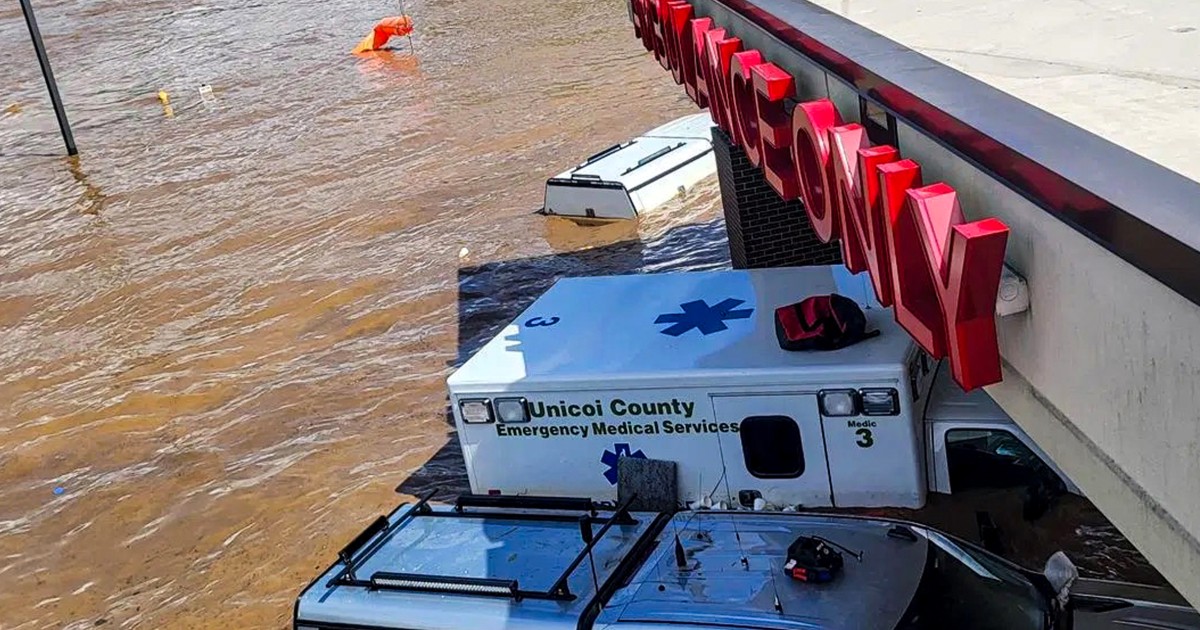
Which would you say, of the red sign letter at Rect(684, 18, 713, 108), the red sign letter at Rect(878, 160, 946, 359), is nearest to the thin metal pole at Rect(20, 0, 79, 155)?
the red sign letter at Rect(684, 18, 713, 108)

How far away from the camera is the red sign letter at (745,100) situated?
9219 mm

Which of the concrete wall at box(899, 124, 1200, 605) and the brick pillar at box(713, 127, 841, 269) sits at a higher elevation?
the concrete wall at box(899, 124, 1200, 605)

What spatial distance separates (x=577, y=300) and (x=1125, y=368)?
26.8ft

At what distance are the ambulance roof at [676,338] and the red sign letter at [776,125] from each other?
1.72m

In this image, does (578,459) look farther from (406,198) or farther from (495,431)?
(406,198)

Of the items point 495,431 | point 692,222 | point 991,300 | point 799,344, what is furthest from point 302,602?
point 692,222

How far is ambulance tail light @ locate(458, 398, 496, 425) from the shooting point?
10953mm

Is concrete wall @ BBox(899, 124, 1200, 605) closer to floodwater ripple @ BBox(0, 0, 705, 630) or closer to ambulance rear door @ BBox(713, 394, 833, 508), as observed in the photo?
ambulance rear door @ BBox(713, 394, 833, 508)

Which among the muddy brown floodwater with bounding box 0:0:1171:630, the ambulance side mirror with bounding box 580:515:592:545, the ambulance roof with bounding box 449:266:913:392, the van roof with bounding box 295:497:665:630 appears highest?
the ambulance side mirror with bounding box 580:515:592:545

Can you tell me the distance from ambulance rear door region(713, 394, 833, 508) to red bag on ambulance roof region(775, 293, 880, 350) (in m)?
0.49

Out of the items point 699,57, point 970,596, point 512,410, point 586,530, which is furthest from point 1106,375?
point 699,57

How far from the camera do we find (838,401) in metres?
9.69

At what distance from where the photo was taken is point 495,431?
11.0 m

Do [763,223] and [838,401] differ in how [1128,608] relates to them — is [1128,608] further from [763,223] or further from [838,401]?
[763,223]
